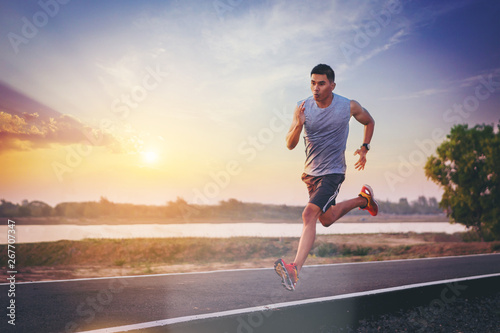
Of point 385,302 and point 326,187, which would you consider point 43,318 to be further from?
point 385,302

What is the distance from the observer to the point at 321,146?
13.0 feet

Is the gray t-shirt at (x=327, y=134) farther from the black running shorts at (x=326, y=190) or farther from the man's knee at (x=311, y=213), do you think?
the man's knee at (x=311, y=213)

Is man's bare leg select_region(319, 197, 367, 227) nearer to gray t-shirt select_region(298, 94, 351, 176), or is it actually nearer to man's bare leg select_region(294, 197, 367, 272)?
man's bare leg select_region(294, 197, 367, 272)

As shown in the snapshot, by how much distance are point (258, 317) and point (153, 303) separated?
1.78 metres

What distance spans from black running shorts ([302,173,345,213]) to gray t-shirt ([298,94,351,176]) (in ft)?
0.19

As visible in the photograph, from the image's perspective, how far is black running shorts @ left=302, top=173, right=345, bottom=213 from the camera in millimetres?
3916

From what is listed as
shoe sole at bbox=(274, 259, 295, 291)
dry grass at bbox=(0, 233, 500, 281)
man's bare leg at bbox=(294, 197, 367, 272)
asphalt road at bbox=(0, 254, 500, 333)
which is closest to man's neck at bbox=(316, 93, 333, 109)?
man's bare leg at bbox=(294, 197, 367, 272)

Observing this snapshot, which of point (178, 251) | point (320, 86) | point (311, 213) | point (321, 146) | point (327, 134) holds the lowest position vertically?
point (178, 251)

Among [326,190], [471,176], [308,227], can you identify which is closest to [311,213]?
[308,227]

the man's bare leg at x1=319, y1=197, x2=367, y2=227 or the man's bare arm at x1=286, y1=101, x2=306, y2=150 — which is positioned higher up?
the man's bare arm at x1=286, y1=101, x2=306, y2=150

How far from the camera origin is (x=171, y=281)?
6438 millimetres

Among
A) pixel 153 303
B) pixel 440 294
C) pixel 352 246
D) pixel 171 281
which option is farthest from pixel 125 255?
pixel 440 294

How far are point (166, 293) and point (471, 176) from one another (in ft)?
67.5

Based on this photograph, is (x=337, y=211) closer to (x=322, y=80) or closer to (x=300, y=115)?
(x=300, y=115)
